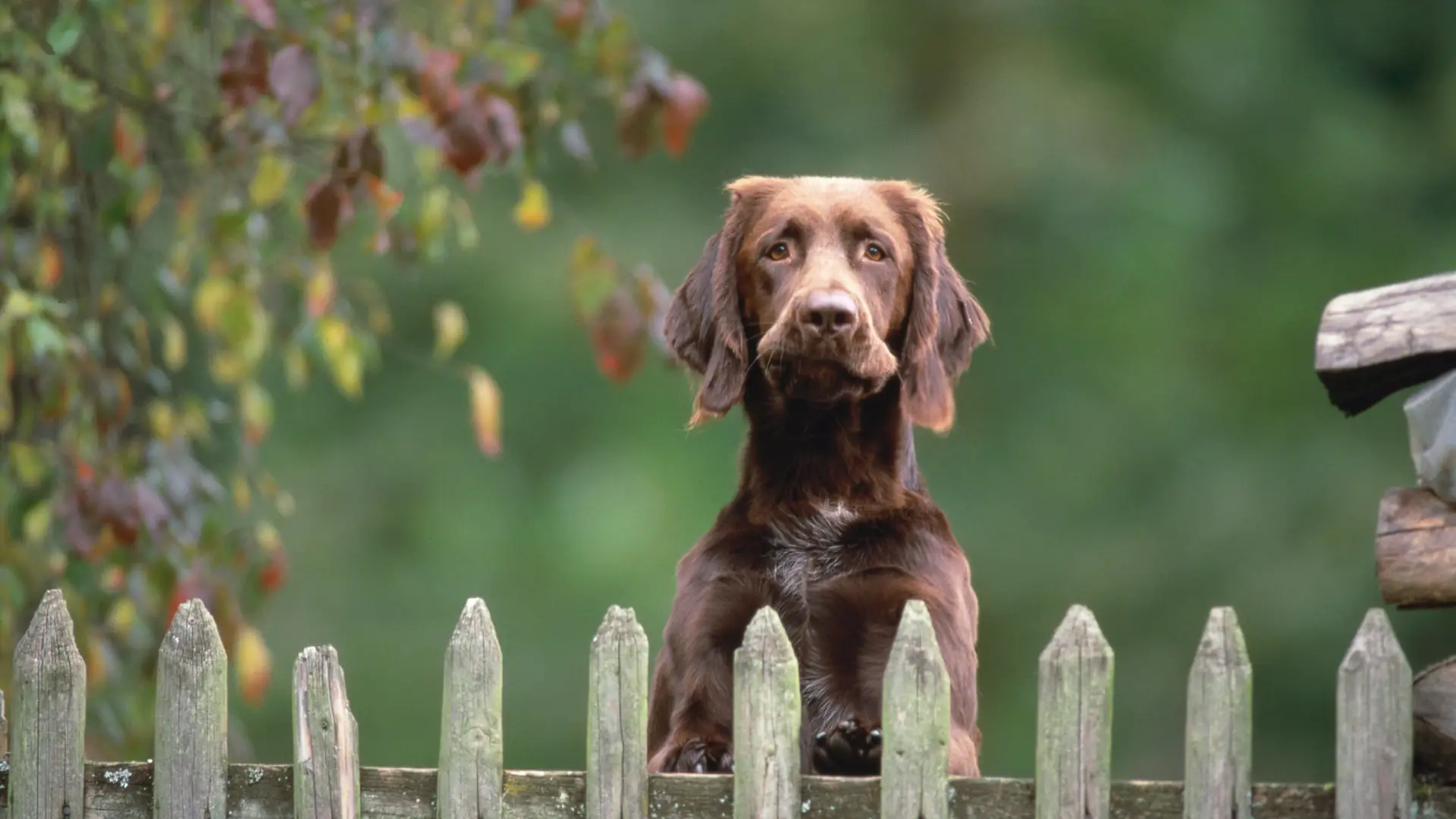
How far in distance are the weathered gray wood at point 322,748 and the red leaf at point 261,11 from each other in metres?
1.48

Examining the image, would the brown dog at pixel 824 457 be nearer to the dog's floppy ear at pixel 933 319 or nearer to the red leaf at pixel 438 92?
the dog's floppy ear at pixel 933 319

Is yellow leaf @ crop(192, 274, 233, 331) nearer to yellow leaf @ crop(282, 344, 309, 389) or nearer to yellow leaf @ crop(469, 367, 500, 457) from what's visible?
yellow leaf @ crop(282, 344, 309, 389)

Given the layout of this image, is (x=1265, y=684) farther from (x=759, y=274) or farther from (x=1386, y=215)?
(x=759, y=274)

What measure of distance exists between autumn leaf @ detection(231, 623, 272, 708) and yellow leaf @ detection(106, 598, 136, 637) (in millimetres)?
234

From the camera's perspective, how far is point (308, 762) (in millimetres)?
3047

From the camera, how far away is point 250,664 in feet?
15.1

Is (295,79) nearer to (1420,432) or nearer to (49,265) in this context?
(49,265)

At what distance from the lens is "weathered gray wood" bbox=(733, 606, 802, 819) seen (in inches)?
116

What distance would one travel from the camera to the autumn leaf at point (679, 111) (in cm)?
453

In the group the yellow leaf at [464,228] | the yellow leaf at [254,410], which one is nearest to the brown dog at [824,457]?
the yellow leaf at [464,228]

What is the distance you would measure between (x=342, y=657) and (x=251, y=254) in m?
7.54

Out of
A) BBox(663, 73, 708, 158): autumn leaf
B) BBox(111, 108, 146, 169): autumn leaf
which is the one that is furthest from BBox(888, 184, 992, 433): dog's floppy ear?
BBox(111, 108, 146, 169): autumn leaf

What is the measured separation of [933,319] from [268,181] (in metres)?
1.38

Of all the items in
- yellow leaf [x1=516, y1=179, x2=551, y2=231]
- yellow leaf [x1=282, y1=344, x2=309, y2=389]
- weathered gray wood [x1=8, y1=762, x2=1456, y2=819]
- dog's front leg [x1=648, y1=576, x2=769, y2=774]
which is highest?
yellow leaf [x1=516, y1=179, x2=551, y2=231]
